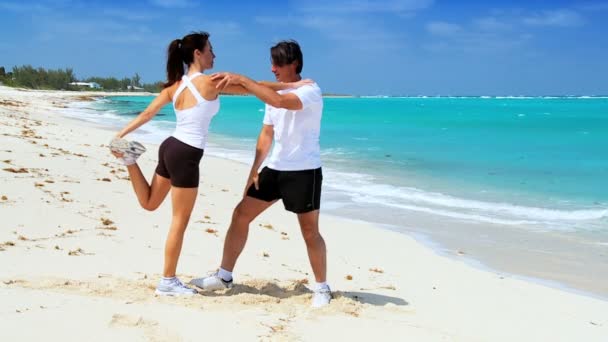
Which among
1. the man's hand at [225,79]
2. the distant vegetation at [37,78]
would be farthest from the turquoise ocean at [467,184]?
the distant vegetation at [37,78]

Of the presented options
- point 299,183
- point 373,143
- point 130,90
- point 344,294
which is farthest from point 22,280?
point 130,90

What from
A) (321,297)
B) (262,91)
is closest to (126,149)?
(262,91)

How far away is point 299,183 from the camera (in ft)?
13.5

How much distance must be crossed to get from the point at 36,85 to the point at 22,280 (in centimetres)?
11065

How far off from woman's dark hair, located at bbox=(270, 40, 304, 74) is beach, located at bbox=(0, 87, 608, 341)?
1.67 m

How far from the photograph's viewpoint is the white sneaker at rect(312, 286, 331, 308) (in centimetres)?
417

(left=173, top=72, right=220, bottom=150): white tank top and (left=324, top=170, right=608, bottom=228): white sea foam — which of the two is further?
(left=324, top=170, right=608, bottom=228): white sea foam

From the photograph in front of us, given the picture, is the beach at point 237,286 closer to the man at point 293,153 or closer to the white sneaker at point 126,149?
the man at point 293,153

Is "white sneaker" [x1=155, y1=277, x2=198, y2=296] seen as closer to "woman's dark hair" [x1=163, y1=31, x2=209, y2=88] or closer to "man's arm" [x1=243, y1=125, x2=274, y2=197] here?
"man's arm" [x1=243, y1=125, x2=274, y2=197]

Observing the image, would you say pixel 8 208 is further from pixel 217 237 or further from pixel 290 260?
pixel 290 260

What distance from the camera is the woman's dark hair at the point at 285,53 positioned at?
403cm

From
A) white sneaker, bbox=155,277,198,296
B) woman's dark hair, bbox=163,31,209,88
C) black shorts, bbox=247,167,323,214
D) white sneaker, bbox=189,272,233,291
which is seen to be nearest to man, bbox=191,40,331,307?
black shorts, bbox=247,167,323,214

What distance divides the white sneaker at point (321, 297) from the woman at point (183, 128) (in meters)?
0.86

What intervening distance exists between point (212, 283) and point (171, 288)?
0.40 m
